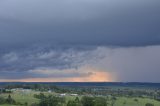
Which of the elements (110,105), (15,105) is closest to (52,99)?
(15,105)

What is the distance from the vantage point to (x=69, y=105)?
531 feet

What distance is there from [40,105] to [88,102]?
32.6 meters

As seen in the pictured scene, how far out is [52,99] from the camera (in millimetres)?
189375

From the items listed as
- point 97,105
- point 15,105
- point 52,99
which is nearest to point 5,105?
point 15,105

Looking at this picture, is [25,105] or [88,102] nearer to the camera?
[88,102]

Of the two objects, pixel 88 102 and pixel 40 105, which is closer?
pixel 88 102

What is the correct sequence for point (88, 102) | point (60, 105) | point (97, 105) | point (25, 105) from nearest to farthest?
point (97, 105), point (88, 102), point (60, 105), point (25, 105)

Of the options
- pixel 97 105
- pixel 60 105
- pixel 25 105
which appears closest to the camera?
pixel 97 105

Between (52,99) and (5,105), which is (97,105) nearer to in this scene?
(52,99)

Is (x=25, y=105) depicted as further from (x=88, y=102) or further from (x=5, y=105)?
(x=88, y=102)

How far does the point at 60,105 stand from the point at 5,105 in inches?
1161

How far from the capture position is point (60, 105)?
185 meters

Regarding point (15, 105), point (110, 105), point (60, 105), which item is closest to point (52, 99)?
point (60, 105)

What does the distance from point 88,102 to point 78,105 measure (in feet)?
24.3
